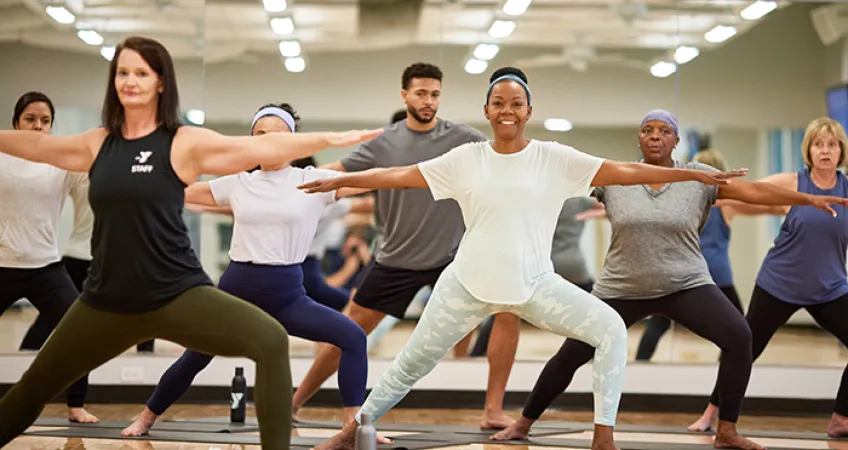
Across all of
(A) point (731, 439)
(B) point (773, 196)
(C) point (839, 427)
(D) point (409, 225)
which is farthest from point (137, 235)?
(C) point (839, 427)

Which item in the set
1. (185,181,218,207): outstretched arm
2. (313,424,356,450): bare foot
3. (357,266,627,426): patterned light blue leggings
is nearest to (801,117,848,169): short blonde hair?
(357,266,627,426): patterned light blue leggings

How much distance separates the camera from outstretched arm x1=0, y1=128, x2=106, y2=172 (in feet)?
11.9

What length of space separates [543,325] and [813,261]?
84.8 inches

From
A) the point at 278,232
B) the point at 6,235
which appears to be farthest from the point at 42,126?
the point at 278,232

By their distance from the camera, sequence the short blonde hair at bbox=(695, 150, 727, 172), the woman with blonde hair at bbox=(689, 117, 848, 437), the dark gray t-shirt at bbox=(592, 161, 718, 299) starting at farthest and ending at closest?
the short blonde hair at bbox=(695, 150, 727, 172) → the woman with blonde hair at bbox=(689, 117, 848, 437) → the dark gray t-shirt at bbox=(592, 161, 718, 299)

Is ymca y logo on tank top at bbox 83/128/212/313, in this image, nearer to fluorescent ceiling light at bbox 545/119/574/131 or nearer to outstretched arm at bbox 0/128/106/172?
outstretched arm at bbox 0/128/106/172

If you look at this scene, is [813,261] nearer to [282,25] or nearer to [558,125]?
[558,125]

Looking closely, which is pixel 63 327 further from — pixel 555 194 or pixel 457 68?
pixel 457 68

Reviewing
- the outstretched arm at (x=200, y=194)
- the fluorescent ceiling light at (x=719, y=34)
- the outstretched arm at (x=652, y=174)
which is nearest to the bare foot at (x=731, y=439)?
the outstretched arm at (x=652, y=174)

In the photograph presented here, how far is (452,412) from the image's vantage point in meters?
6.81

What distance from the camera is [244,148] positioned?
3.57 meters

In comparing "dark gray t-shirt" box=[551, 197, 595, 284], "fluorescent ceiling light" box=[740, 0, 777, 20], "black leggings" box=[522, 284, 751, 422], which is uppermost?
"fluorescent ceiling light" box=[740, 0, 777, 20]

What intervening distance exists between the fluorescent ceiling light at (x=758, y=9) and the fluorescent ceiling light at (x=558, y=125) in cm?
142

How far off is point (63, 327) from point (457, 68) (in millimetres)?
4315
